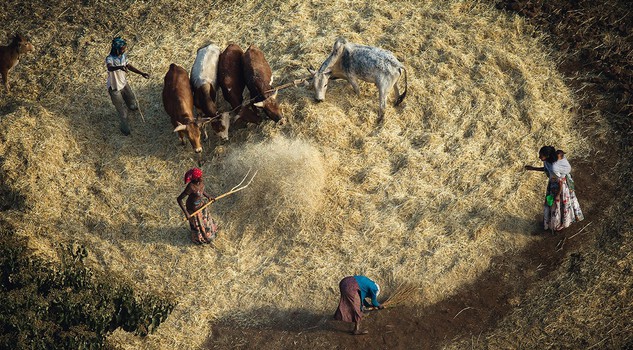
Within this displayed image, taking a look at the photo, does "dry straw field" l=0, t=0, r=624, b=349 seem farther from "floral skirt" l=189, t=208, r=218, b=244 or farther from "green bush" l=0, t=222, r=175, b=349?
"green bush" l=0, t=222, r=175, b=349

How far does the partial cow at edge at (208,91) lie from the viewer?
11820 millimetres

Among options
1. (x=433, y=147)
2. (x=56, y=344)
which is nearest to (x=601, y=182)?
(x=433, y=147)

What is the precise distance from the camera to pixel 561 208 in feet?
33.5

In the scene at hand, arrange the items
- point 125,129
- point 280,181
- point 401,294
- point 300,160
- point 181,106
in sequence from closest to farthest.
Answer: point 401,294 < point 280,181 < point 300,160 < point 181,106 < point 125,129

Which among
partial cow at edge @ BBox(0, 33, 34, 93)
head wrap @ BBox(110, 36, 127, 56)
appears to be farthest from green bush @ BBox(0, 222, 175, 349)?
partial cow at edge @ BBox(0, 33, 34, 93)

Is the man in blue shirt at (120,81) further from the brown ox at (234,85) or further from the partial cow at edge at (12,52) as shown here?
the partial cow at edge at (12,52)

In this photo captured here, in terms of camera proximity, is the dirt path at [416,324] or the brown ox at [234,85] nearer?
the dirt path at [416,324]

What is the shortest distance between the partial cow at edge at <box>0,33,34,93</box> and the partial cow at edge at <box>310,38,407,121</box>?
5.44 m

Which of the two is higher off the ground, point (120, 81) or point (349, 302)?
point (120, 81)

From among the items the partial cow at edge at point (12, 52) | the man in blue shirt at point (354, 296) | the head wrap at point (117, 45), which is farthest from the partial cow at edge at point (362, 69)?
the partial cow at edge at point (12, 52)

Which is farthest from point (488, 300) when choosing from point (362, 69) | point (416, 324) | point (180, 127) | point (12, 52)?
point (12, 52)

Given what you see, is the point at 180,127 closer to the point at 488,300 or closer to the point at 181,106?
the point at 181,106

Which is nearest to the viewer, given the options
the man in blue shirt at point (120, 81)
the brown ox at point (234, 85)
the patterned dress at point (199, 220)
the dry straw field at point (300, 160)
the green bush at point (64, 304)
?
the green bush at point (64, 304)

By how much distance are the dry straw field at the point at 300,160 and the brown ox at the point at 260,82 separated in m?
0.30
